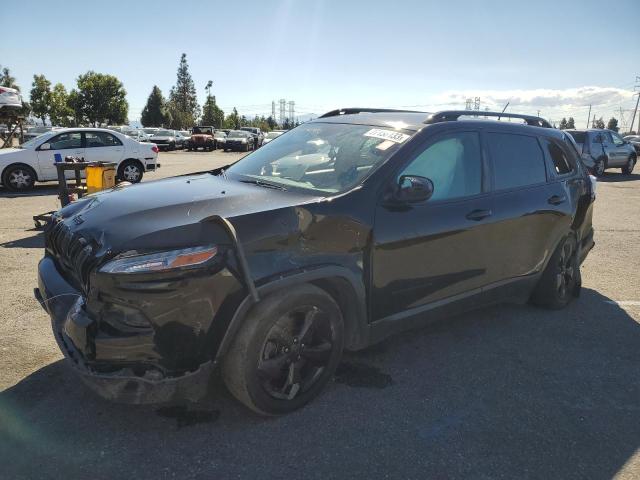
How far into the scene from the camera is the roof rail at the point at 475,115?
12.3 feet

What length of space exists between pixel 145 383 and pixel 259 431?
2.32 ft

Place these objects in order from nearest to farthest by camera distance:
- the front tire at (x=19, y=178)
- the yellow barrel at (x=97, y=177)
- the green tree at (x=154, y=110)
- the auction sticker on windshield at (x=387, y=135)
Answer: the auction sticker on windshield at (x=387, y=135) < the yellow barrel at (x=97, y=177) < the front tire at (x=19, y=178) < the green tree at (x=154, y=110)

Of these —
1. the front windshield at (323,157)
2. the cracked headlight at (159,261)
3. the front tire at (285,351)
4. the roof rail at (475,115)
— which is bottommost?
the front tire at (285,351)

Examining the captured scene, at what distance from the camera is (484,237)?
3.81 metres

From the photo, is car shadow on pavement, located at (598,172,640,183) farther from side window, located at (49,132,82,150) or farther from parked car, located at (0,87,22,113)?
parked car, located at (0,87,22,113)

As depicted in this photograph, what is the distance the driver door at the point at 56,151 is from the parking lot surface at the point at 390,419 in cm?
980

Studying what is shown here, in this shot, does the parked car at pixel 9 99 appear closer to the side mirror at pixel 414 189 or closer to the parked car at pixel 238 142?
the side mirror at pixel 414 189

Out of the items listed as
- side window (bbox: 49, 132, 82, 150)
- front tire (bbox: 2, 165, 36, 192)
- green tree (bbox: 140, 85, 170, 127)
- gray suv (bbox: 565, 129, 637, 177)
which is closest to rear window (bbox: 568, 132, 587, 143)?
gray suv (bbox: 565, 129, 637, 177)

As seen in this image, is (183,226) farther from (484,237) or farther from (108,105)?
(108,105)

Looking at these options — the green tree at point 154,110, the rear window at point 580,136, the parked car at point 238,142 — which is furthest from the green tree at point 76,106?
the rear window at point 580,136

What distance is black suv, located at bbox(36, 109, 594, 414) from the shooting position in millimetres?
2486

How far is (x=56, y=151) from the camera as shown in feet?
43.1

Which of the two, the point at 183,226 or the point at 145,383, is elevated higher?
the point at 183,226

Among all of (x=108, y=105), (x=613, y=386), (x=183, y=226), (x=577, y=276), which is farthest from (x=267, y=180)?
(x=108, y=105)
